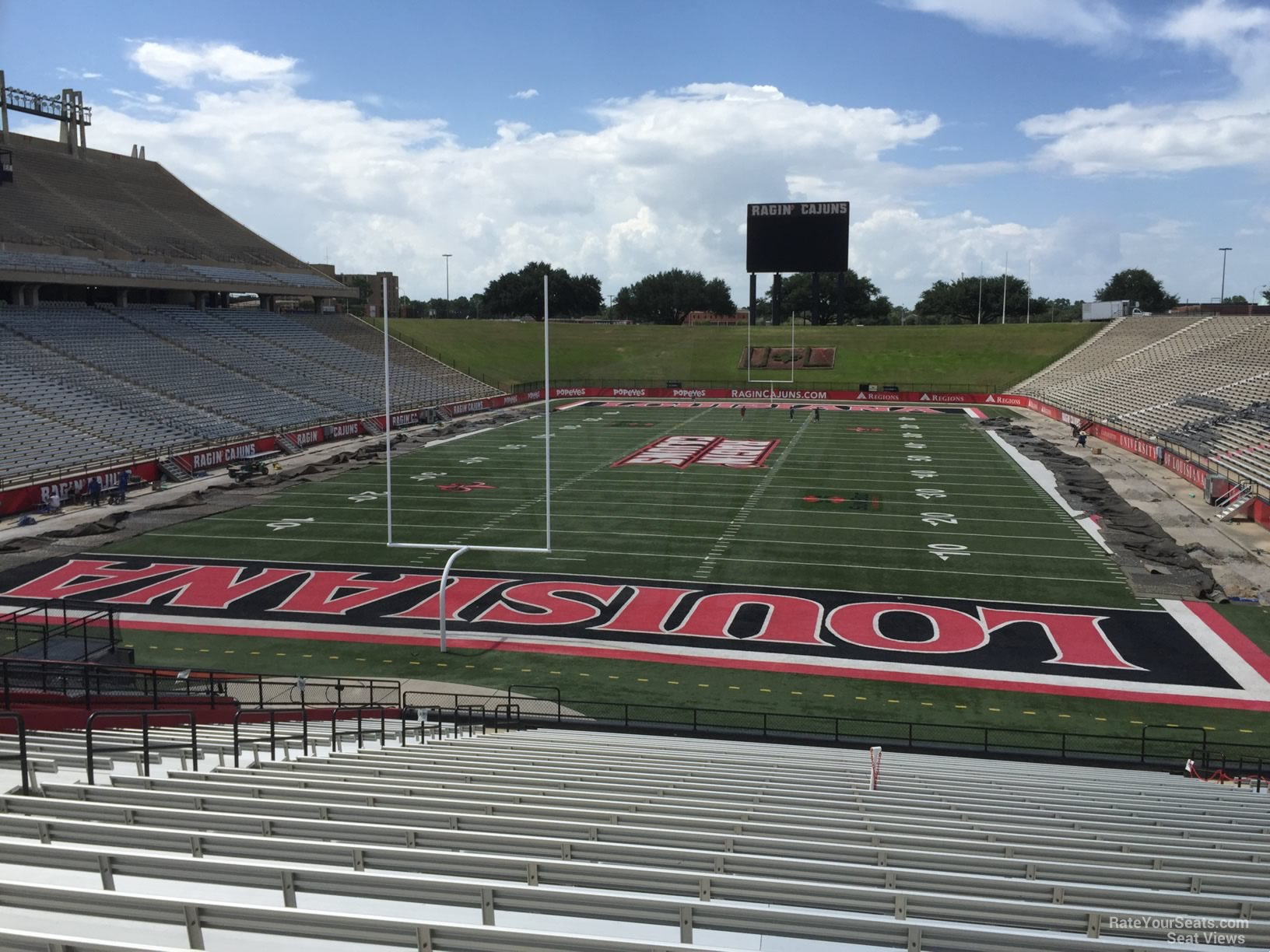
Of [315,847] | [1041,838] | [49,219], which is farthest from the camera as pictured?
[49,219]

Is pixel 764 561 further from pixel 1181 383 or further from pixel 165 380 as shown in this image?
pixel 1181 383

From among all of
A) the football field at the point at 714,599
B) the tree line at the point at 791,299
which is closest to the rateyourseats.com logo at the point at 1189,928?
the football field at the point at 714,599

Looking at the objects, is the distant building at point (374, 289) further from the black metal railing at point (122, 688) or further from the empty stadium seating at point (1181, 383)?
the black metal railing at point (122, 688)

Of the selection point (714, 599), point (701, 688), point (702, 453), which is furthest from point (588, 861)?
point (702, 453)

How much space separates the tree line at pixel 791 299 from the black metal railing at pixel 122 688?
89.2 metres

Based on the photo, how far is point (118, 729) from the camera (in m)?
8.29

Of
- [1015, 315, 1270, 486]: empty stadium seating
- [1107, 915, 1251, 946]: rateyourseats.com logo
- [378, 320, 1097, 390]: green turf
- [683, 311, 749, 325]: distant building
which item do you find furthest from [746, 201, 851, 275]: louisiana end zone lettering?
[1107, 915, 1251, 946]: rateyourseats.com logo

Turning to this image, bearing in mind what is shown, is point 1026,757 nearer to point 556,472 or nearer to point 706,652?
point 706,652

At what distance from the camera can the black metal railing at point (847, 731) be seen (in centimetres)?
1230

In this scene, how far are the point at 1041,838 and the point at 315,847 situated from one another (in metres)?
4.37

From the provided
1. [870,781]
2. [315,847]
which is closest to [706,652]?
[870,781]

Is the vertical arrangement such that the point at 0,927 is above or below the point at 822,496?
above

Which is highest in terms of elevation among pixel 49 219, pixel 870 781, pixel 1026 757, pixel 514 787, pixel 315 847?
pixel 49 219

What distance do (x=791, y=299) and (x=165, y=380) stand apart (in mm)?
82970
